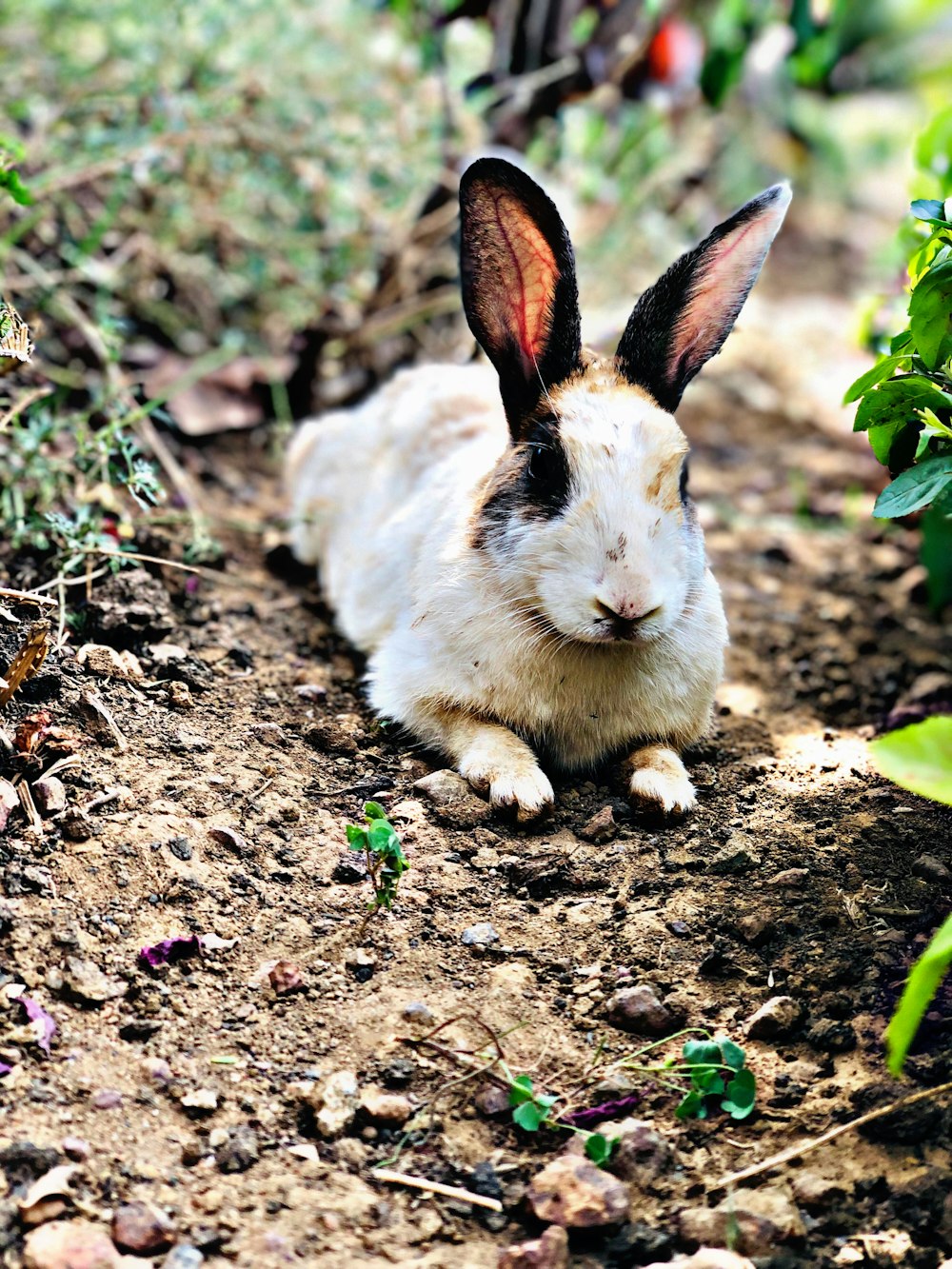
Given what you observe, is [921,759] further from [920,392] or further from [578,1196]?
[920,392]

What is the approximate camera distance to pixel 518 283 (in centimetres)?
335

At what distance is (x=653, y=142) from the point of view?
22.5ft

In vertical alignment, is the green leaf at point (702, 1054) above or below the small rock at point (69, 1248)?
below

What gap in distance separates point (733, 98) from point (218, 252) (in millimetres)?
3795

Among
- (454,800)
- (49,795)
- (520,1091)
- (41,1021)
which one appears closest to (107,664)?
(49,795)

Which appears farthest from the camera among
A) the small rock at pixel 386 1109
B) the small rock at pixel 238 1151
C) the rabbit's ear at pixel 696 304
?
the rabbit's ear at pixel 696 304

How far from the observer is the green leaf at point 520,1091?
238 centimetres

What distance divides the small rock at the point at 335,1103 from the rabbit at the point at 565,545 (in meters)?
0.90

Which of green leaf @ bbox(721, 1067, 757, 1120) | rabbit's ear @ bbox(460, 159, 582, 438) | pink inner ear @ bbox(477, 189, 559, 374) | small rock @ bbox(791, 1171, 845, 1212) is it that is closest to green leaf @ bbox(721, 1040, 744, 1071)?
green leaf @ bbox(721, 1067, 757, 1120)

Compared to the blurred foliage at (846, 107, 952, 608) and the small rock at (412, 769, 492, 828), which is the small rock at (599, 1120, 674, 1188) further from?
the blurred foliage at (846, 107, 952, 608)

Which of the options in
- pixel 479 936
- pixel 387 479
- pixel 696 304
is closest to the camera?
pixel 479 936

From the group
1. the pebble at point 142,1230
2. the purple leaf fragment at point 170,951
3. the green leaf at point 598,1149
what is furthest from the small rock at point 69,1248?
the green leaf at point 598,1149

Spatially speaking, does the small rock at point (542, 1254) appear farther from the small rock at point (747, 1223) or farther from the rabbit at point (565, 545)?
the rabbit at point (565, 545)

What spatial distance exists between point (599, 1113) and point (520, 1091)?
150mm
